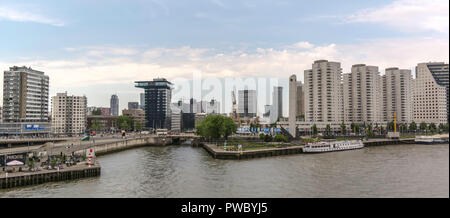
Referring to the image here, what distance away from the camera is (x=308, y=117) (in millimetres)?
144625

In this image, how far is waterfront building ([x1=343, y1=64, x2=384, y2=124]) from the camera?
15350 cm

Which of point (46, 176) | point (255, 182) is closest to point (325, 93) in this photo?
point (255, 182)

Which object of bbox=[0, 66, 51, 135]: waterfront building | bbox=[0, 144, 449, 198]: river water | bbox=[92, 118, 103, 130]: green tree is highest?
bbox=[0, 66, 51, 135]: waterfront building

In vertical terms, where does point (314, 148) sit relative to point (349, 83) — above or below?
below

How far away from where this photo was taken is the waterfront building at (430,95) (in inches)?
3900

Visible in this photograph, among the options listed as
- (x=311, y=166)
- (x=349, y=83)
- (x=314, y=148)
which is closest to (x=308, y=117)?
(x=349, y=83)

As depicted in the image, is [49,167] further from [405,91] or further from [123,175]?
[405,91]

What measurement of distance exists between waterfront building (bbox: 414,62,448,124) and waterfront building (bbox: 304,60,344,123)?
32373mm

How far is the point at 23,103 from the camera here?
404 feet

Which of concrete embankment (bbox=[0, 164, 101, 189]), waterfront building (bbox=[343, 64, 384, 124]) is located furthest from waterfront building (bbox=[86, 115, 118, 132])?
concrete embankment (bbox=[0, 164, 101, 189])

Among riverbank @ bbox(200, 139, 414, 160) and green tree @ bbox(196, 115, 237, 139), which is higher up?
green tree @ bbox(196, 115, 237, 139)

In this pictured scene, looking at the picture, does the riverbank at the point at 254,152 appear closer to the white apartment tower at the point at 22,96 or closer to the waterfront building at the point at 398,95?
the white apartment tower at the point at 22,96

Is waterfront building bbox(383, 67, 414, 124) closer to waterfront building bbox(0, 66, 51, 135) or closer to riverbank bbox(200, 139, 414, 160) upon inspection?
riverbank bbox(200, 139, 414, 160)
